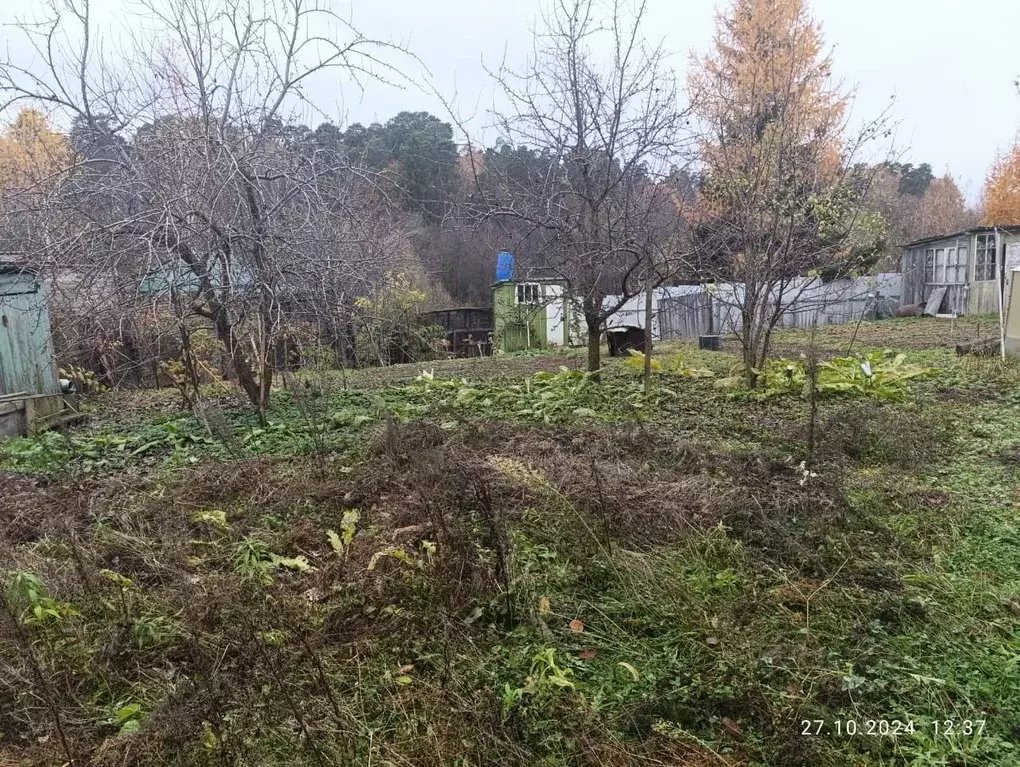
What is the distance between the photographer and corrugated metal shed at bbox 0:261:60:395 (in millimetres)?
7438

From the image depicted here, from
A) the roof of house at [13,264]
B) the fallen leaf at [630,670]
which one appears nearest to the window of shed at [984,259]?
the fallen leaf at [630,670]

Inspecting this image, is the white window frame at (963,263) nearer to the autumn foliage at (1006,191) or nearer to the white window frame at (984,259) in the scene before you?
the white window frame at (984,259)

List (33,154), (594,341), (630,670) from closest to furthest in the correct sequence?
(630,670) → (33,154) → (594,341)

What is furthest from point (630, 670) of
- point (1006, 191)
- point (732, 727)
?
point (1006, 191)

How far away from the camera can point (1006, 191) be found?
25391 mm

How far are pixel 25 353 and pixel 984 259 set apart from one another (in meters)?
22.4

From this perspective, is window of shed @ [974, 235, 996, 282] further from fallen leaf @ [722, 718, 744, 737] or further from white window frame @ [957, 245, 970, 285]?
fallen leaf @ [722, 718, 744, 737]

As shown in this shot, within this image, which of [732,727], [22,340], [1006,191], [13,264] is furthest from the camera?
[1006,191]

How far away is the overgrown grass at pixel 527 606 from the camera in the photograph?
6.44 feet

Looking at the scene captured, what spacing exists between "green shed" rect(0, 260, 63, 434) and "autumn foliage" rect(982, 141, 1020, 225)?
98.5 feet

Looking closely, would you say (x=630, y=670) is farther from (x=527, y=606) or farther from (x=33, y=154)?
(x=33, y=154)

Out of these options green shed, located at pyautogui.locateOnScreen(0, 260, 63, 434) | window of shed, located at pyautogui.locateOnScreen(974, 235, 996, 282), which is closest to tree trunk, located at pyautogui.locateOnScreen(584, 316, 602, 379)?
green shed, located at pyautogui.locateOnScreen(0, 260, 63, 434)

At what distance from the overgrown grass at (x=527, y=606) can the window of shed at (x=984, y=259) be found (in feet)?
56.1

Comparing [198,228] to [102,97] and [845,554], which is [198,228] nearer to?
[102,97]
